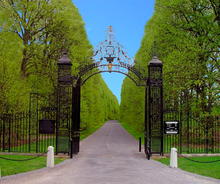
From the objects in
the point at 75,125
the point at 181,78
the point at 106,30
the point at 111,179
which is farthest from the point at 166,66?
the point at 111,179

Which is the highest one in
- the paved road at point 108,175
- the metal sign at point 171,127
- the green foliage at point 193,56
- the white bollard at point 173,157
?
the green foliage at point 193,56

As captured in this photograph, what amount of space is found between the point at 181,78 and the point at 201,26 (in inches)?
153

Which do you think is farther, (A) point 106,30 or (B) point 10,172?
(A) point 106,30

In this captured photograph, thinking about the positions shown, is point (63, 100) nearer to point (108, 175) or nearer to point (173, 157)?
point (108, 175)

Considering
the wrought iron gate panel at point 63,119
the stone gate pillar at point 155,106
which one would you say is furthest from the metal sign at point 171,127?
the wrought iron gate panel at point 63,119

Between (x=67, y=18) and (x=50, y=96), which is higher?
(x=67, y=18)

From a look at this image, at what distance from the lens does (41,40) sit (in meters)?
25.0

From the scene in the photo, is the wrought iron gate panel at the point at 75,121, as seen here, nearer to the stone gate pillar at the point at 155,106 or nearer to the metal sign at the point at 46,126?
the metal sign at the point at 46,126

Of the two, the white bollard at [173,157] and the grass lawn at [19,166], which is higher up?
the white bollard at [173,157]

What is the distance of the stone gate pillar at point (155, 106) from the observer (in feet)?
44.9

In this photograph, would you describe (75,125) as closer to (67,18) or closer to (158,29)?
(158,29)

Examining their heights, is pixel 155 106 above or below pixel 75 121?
above

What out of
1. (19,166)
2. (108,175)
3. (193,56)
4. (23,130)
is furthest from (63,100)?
(193,56)

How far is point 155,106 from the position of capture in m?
14.0
